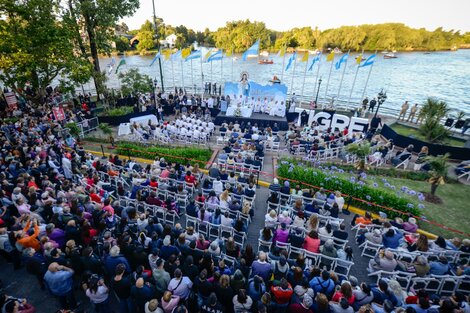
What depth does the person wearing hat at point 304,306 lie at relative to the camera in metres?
4.72

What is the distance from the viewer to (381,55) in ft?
281

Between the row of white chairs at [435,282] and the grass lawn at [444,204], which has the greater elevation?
the row of white chairs at [435,282]

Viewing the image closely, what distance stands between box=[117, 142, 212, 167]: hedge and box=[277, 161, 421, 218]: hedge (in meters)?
4.24

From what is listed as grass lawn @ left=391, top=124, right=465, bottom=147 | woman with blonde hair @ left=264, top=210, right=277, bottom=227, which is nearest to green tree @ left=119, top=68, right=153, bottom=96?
woman with blonde hair @ left=264, top=210, right=277, bottom=227

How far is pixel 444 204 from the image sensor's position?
1064 centimetres

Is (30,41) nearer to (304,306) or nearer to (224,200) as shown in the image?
(224,200)

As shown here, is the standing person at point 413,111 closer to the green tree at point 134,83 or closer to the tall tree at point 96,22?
the green tree at point 134,83

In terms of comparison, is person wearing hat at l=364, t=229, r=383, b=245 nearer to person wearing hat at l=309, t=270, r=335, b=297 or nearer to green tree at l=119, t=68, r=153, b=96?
person wearing hat at l=309, t=270, r=335, b=297

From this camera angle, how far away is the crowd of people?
4.92 m

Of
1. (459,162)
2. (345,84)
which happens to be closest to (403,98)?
(345,84)

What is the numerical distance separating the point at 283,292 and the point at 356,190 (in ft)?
22.0

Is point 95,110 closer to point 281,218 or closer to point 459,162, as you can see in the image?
point 281,218

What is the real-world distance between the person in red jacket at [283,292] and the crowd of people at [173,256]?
0.02 metres

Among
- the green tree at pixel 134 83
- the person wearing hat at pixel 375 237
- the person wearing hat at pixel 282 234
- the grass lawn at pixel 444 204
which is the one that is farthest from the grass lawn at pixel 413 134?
the green tree at pixel 134 83
